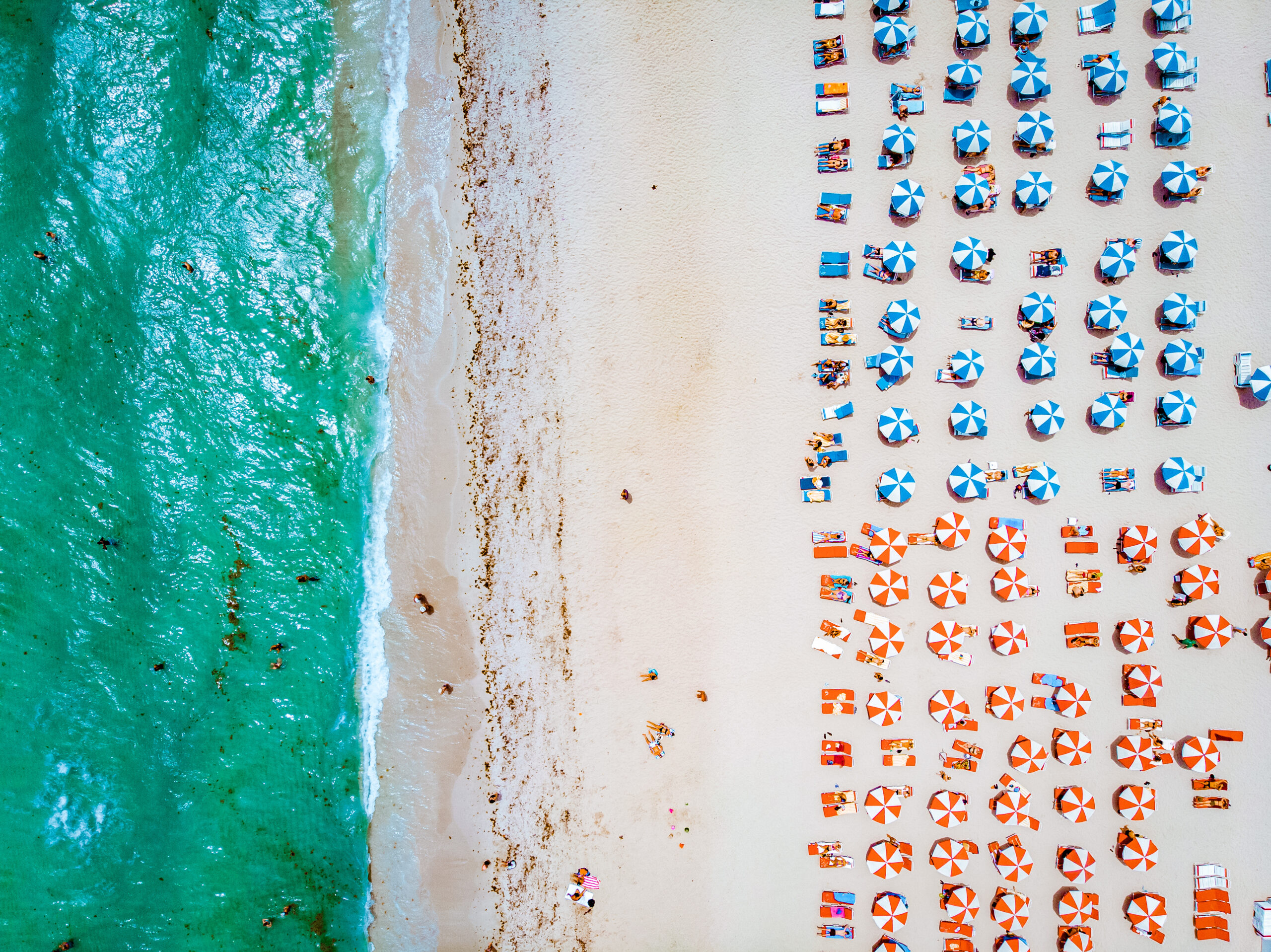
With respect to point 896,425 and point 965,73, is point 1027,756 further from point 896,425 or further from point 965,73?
point 965,73

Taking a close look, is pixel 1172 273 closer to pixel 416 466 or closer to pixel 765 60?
pixel 765 60

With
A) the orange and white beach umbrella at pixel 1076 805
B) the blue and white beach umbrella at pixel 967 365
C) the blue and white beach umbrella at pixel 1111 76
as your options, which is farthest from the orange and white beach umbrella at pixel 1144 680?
the blue and white beach umbrella at pixel 1111 76

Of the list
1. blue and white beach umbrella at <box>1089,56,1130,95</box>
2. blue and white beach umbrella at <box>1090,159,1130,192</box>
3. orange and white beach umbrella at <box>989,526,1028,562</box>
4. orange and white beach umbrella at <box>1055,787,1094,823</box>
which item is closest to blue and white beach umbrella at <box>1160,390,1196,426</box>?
orange and white beach umbrella at <box>989,526,1028,562</box>

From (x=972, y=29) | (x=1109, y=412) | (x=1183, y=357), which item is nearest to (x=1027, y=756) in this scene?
(x=1109, y=412)

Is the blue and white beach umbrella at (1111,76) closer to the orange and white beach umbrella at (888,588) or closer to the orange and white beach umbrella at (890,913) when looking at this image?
the orange and white beach umbrella at (888,588)

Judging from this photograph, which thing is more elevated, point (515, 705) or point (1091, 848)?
point (515, 705)

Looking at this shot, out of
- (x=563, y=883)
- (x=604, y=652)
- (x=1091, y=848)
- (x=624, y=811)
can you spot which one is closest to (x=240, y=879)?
(x=563, y=883)

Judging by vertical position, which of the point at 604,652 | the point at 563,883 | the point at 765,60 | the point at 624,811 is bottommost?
the point at 563,883
